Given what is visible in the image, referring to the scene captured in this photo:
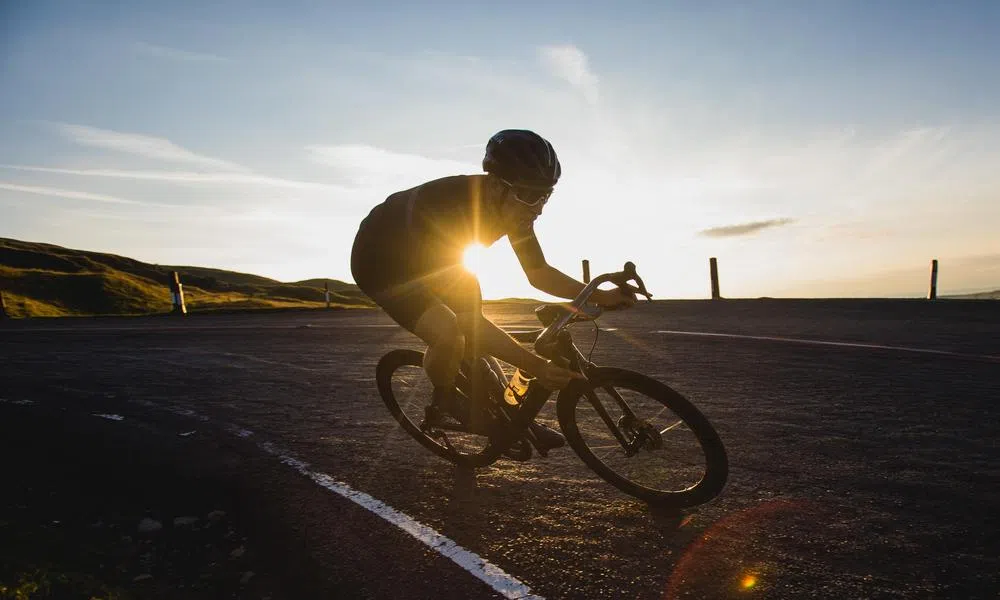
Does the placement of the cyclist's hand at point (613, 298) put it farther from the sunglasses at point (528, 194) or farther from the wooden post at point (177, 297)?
the wooden post at point (177, 297)

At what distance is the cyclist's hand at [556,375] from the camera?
11.3 ft

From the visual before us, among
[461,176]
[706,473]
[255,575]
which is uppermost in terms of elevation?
[461,176]

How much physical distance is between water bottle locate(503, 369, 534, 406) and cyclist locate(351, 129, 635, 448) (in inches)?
6.4

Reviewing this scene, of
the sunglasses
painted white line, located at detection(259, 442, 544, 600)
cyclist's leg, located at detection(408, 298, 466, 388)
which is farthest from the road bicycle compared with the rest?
painted white line, located at detection(259, 442, 544, 600)

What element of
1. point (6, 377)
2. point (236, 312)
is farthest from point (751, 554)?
point (236, 312)

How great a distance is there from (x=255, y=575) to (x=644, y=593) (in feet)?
5.53

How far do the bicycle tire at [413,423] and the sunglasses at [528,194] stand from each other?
1.26 m

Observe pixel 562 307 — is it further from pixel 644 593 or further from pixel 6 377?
pixel 6 377

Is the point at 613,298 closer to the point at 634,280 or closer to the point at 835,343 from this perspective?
the point at 634,280

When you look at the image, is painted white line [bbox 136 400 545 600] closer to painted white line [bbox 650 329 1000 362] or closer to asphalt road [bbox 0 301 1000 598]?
asphalt road [bbox 0 301 1000 598]

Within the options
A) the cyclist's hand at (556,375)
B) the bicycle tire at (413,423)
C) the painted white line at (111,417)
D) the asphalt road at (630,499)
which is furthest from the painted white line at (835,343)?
the painted white line at (111,417)

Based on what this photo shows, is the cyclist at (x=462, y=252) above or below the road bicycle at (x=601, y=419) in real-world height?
above

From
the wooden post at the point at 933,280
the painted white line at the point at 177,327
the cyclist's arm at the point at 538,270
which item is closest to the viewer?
the cyclist's arm at the point at 538,270

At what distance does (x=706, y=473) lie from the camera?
3.21m
